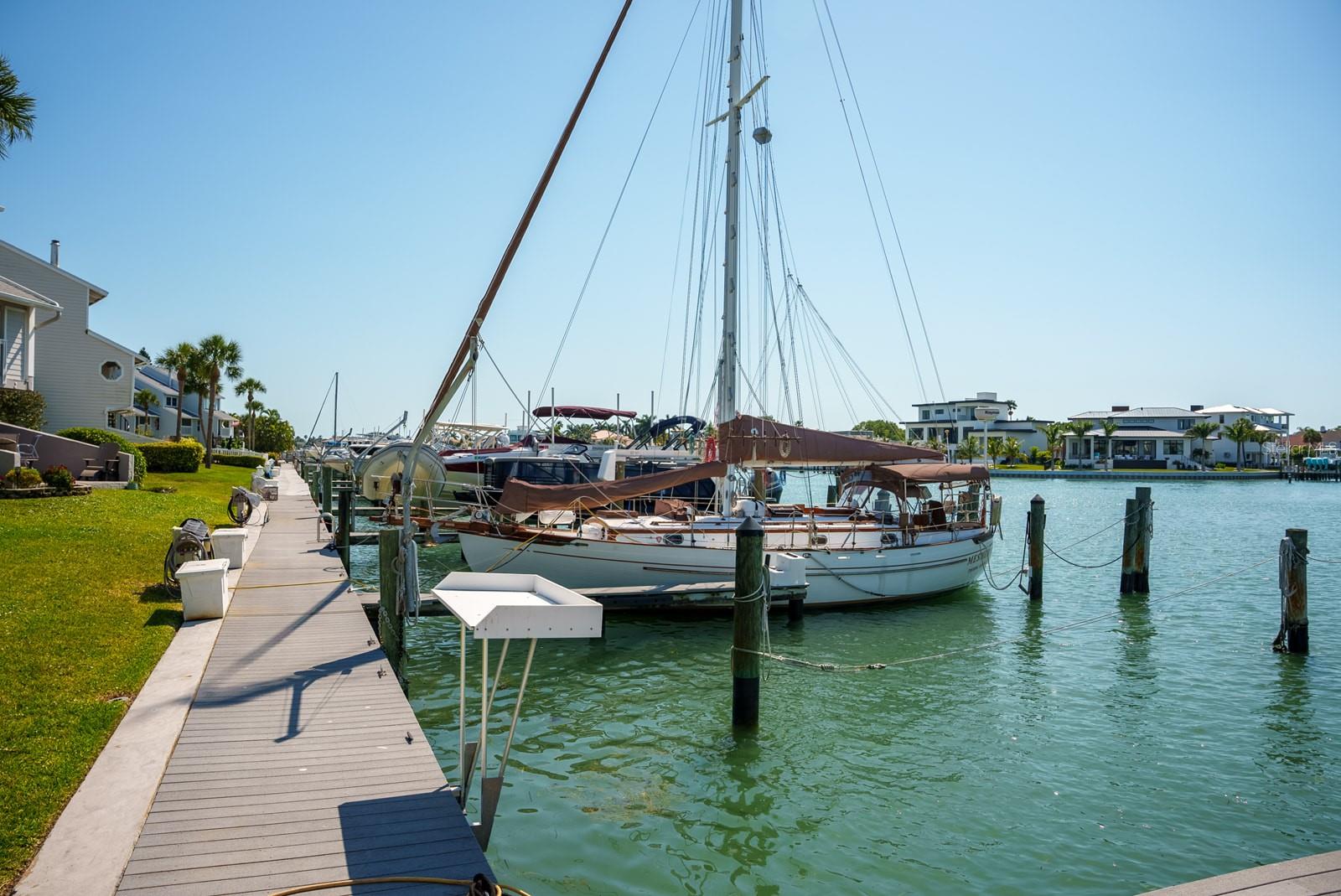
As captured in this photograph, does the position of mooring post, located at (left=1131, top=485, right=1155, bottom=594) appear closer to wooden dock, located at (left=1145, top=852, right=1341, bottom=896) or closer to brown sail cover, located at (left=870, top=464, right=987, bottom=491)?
brown sail cover, located at (left=870, top=464, right=987, bottom=491)

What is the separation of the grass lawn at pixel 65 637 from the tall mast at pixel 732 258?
1315 centimetres

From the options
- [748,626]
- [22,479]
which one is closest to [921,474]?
[748,626]

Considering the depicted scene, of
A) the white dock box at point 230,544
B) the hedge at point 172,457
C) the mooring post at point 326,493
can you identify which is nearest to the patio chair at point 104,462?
the mooring post at point 326,493

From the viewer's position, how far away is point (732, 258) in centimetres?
2170

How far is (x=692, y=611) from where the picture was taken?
17.8 meters

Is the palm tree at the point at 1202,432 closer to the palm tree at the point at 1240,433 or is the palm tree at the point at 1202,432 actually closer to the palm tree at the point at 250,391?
the palm tree at the point at 1240,433

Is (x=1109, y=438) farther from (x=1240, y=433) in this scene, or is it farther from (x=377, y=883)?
(x=377, y=883)

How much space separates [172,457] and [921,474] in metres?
35.0

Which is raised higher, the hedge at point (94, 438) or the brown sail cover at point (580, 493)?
the hedge at point (94, 438)

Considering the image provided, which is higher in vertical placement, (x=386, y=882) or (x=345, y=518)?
(x=345, y=518)

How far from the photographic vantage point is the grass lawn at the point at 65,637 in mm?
6133

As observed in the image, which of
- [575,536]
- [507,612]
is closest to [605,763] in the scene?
[507,612]

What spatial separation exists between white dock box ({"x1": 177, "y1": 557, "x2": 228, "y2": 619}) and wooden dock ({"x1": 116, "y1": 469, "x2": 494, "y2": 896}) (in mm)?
1223

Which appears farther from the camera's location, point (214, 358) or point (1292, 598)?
point (214, 358)
